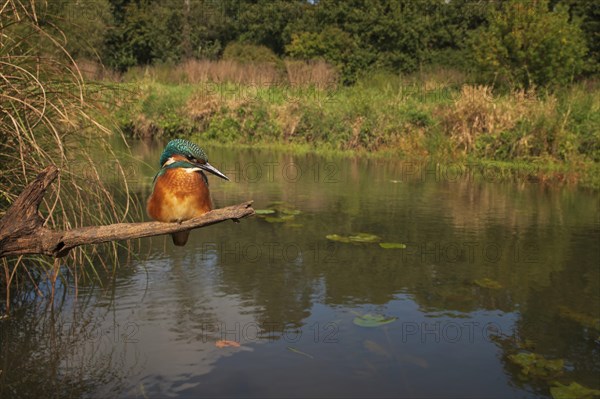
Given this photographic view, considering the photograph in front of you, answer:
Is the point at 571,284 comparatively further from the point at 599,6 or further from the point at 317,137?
the point at 599,6

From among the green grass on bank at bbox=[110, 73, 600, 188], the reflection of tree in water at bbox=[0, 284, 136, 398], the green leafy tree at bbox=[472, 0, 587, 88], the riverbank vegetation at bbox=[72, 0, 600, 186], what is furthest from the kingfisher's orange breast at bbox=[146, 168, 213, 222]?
the green leafy tree at bbox=[472, 0, 587, 88]

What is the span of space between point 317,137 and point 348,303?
35.7ft

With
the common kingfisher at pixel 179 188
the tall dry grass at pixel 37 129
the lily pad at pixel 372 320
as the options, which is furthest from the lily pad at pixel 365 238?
the common kingfisher at pixel 179 188

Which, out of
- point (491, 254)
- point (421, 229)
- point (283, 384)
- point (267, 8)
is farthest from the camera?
point (267, 8)

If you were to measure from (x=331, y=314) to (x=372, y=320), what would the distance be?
1.10 feet

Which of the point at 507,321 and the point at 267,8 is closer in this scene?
the point at 507,321

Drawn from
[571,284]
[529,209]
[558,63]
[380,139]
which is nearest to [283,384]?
[571,284]

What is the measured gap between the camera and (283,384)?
4.07 m

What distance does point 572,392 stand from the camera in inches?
155

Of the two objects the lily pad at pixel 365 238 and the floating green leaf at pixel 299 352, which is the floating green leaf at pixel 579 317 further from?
the lily pad at pixel 365 238

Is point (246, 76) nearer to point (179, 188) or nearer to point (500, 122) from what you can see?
point (500, 122)

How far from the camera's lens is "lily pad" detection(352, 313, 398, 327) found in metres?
4.95

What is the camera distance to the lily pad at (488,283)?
5.79 metres

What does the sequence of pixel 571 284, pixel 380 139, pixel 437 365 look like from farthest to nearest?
1. pixel 380 139
2. pixel 571 284
3. pixel 437 365
